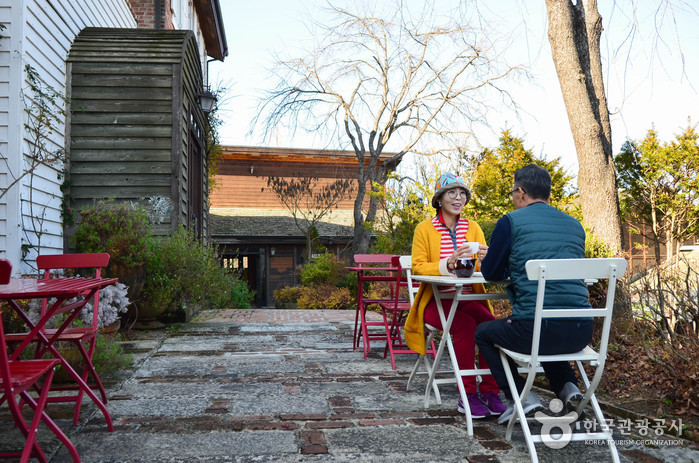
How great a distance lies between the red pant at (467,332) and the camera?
140 inches

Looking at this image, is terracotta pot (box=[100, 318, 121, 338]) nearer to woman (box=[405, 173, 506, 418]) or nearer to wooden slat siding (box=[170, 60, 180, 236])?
wooden slat siding (box=[170, 60, 180, 236])

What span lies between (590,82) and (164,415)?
18.3 feet

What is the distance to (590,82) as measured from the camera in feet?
20.9

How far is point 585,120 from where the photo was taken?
6.27m

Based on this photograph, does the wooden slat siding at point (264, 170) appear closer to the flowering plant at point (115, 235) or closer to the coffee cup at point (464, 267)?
the flowering plant at point (115, 235)

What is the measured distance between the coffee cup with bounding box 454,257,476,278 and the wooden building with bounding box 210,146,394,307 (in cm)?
1466

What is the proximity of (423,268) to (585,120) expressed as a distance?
3.56 metres

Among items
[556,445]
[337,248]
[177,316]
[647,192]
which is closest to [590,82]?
[556,445]

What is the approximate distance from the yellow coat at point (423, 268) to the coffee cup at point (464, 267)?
0.23m

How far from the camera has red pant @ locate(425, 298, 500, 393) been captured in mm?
3562

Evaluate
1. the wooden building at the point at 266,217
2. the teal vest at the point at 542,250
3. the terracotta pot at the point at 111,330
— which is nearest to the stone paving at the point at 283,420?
the teal vest at the point at 542,250

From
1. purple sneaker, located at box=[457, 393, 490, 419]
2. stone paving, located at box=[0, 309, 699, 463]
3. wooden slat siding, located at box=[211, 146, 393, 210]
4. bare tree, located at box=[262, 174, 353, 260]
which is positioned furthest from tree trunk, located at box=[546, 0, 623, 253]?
wooden slat siding, located at box=[211, 146, 393, 210]

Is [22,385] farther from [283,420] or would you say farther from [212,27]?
[212,27]

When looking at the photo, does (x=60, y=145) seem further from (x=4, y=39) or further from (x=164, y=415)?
(x=164, y=415)
